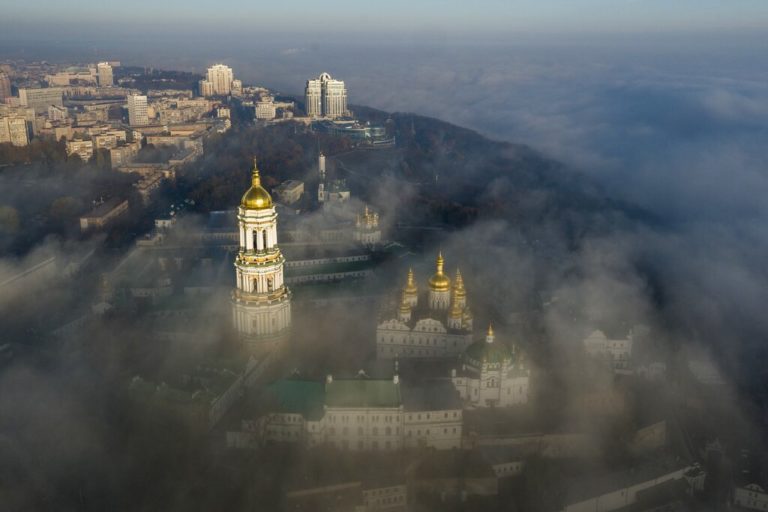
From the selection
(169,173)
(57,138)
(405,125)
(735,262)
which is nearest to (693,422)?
(735,262)

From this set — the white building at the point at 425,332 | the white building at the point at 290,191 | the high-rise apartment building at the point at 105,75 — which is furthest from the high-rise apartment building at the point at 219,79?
the white building at the point at 425,332

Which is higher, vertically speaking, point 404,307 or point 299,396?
point 404,307

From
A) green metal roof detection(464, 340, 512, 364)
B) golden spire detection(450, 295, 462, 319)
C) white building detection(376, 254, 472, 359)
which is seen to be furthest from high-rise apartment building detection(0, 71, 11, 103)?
green metal roof detection(464, 340, 512, 364)

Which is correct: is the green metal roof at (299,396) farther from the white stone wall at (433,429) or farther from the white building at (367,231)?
the white building at (367,231)

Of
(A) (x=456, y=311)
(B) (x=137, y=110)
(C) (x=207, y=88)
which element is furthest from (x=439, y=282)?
(C) (x=207, y=88)

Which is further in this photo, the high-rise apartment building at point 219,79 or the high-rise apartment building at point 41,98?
Result: the high-rise apartment building at point 219,79

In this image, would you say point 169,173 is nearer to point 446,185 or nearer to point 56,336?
point 446,185

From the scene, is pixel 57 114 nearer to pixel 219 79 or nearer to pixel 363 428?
pixel 219 79
